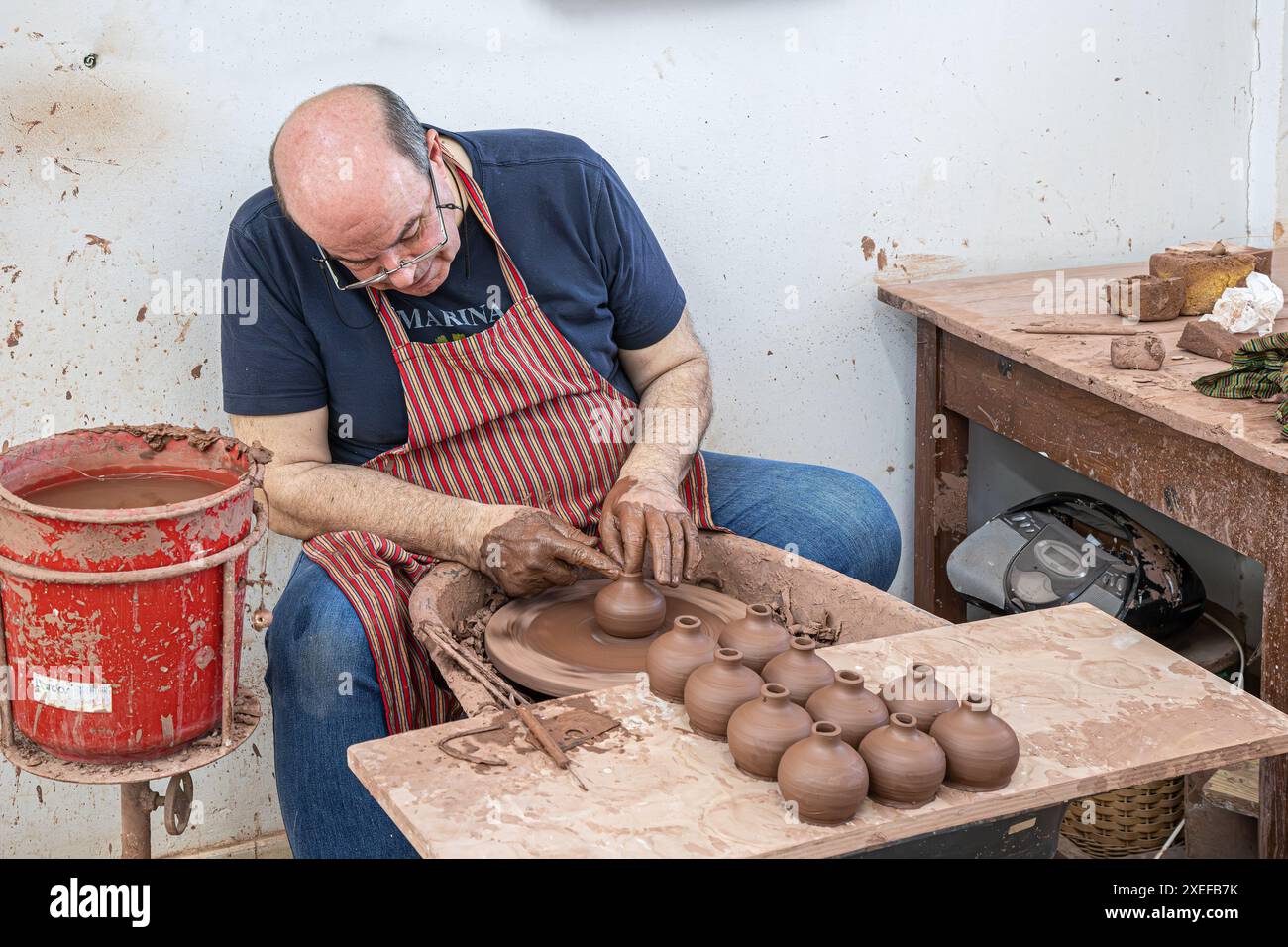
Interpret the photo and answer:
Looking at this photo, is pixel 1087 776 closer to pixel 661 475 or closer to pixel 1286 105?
pixel 661 475

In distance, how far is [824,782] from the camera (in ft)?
4.41

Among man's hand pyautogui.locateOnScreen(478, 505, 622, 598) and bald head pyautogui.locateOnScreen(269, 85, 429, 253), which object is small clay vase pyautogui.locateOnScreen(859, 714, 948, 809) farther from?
bald head pyautogui.locateOnScreen(269, 85, 429, 253)

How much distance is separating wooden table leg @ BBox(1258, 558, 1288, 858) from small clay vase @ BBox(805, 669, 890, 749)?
2.90 feet

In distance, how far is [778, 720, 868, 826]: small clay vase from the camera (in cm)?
135

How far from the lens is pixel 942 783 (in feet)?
4.73

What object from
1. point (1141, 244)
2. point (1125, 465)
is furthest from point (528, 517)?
point (1141, 244)

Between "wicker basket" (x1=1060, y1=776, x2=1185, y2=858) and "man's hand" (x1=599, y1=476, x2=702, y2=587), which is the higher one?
"man's hand" (x1=599, y1=476, x2=702, y2=587)

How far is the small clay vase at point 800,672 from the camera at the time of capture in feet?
5.22

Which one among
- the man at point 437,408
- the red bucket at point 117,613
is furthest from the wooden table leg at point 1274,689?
the red bucket at point 117,613

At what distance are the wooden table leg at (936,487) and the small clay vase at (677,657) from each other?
1.56m

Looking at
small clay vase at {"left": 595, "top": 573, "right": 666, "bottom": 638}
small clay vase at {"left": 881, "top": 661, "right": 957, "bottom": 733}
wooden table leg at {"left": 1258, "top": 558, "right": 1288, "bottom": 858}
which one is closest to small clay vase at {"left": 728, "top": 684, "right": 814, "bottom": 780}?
small clay vase at {"left": 881, "top": 661, "right": 957, "bottom": 733}

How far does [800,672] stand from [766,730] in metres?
0.17

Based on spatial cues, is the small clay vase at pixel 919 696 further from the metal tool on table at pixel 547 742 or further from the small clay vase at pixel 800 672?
the metal tool on table at pixel 547 742

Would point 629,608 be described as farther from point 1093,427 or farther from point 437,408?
point 1093,427
